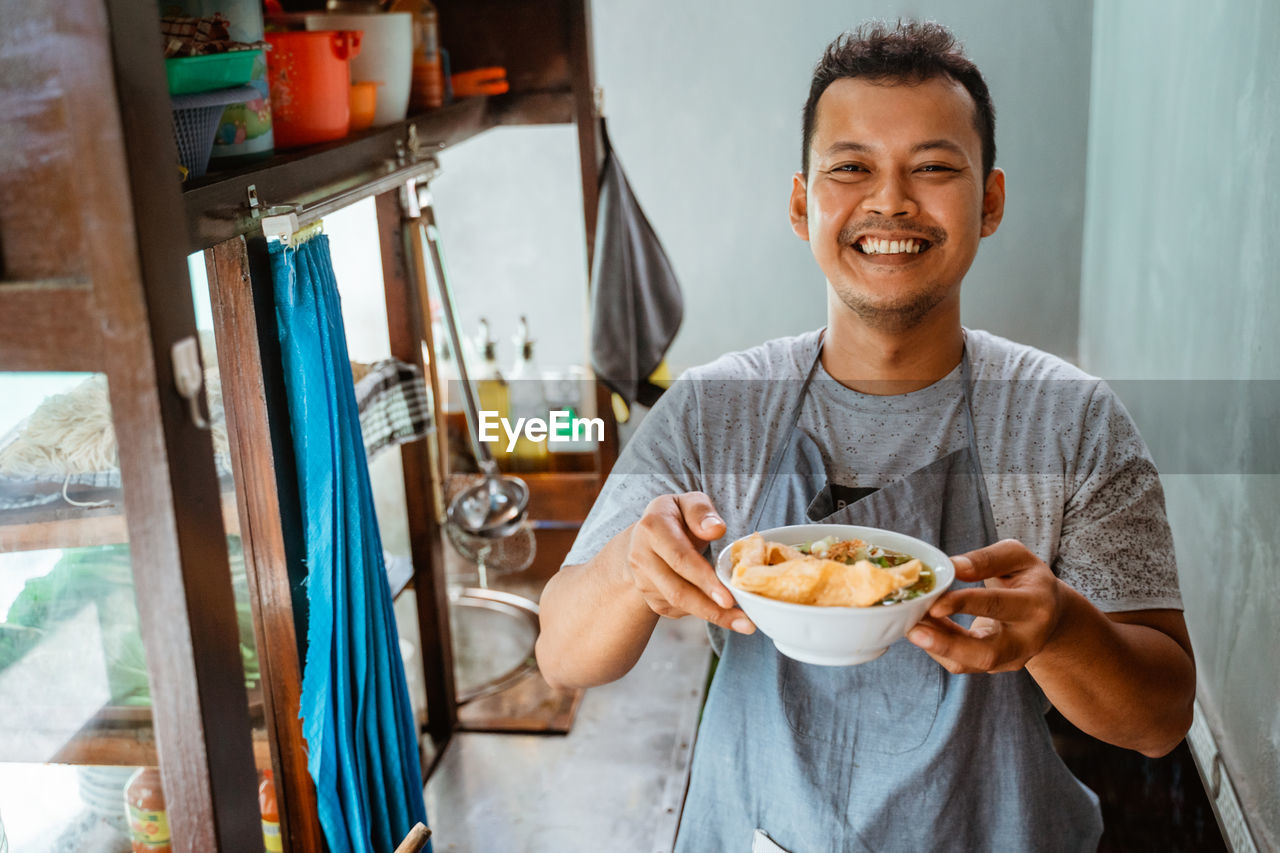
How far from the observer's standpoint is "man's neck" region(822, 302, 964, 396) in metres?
1.08

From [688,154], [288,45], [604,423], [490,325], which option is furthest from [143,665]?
[490,325]

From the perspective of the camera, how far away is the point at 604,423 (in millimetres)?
1869

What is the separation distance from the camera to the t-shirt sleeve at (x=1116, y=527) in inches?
Answer: 37.6

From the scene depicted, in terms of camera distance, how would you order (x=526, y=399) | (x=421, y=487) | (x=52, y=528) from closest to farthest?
(x=52, y=528) → (x=421, y=487) → (x=526, y=399)

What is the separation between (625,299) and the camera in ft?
5.80

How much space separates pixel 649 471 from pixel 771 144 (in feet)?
1.57

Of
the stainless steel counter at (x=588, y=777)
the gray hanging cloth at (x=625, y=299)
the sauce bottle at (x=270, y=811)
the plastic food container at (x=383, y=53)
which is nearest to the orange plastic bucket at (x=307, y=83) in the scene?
the plastic food container at (x=383, y=53)

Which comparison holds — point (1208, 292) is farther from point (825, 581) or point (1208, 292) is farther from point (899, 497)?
point (825, 581)

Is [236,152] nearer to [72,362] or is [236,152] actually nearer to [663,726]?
[72,362]

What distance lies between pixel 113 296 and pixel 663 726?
5.07 ft

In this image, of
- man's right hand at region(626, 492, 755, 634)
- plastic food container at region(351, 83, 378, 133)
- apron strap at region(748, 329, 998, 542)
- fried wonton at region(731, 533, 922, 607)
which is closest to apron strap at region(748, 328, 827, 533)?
apron strap at region(748, 329, 998, 542)

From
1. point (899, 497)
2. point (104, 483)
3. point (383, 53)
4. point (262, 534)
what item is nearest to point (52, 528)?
point (104, 483)

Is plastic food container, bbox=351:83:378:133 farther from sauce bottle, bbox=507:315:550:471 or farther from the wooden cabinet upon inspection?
sauce bottle, bbox=507:315:550:471

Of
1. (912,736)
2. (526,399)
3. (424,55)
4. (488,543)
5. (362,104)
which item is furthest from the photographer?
(526,399)
